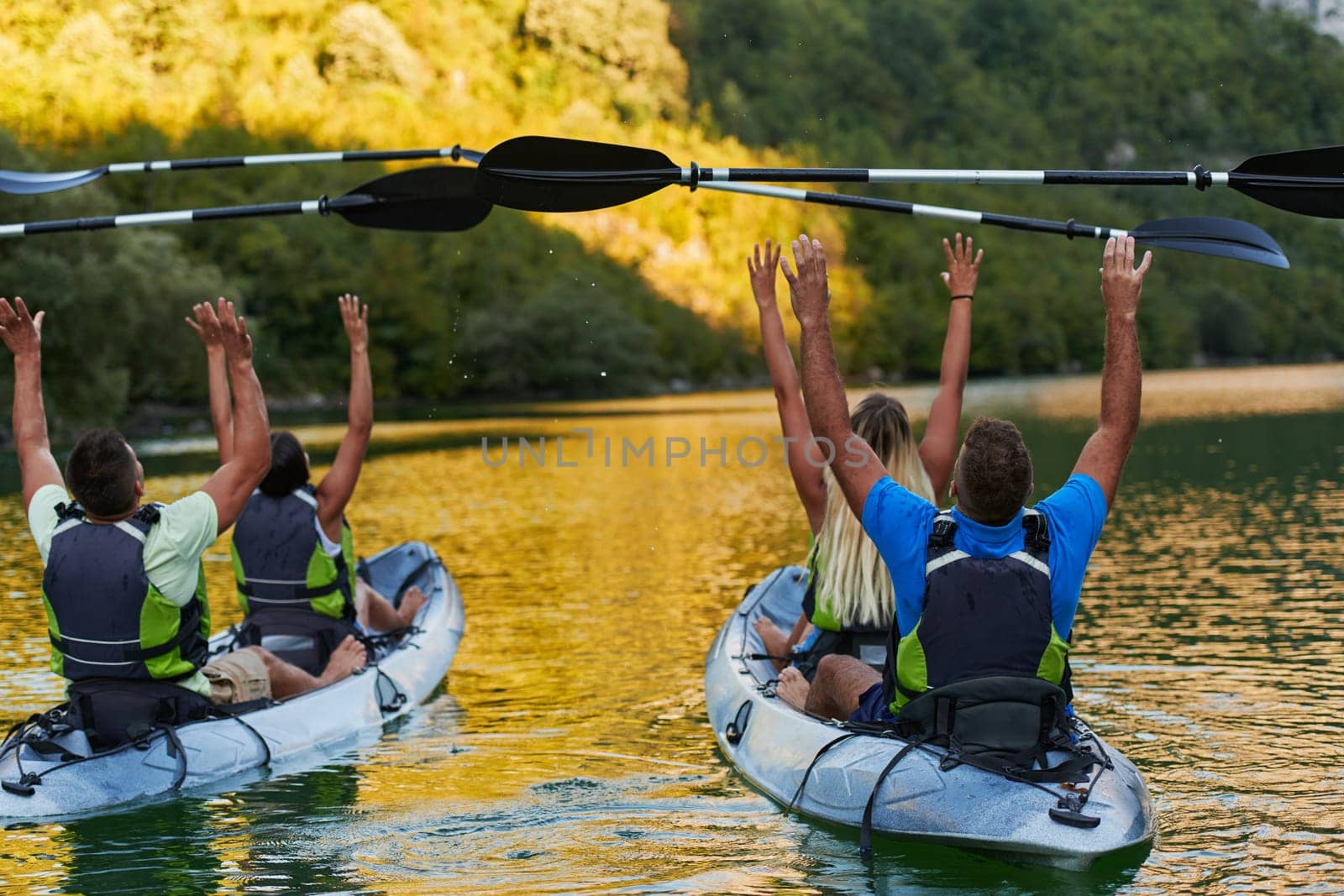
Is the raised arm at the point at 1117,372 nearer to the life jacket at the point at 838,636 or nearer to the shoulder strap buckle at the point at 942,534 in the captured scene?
the shoulder strap buckle at the point at 942,534

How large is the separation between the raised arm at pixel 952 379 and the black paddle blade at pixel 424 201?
389cm

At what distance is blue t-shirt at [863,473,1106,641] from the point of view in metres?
5.45

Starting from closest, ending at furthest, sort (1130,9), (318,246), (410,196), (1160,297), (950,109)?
(410,196), (318,246), (1160,297), (950,109), (1130,9)

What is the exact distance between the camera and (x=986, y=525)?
5.44m

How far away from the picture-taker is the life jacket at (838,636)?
→ 743 cm

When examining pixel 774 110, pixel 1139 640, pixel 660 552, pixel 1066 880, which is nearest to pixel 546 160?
pixel 1066 880

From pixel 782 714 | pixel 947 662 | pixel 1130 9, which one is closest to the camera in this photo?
pixel 947 662

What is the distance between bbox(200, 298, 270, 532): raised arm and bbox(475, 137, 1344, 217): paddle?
1929 millimetres

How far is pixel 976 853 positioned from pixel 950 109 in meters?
151

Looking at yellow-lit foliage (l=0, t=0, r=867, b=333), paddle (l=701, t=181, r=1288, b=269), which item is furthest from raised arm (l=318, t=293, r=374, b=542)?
yellow-lit foliage (l=0, t=0, r=867, b=333)

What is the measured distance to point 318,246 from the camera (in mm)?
76750

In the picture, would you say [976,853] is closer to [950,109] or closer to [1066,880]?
[1066,880]

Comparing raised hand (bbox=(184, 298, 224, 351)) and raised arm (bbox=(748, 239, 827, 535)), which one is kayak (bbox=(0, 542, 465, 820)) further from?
raised arm (bbox=(748, 239, 827, 535))

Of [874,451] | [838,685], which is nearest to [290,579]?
[838,685]
